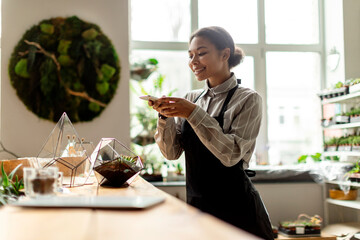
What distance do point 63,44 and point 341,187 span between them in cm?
302

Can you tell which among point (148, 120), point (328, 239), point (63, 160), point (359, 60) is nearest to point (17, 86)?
point (148, 120)

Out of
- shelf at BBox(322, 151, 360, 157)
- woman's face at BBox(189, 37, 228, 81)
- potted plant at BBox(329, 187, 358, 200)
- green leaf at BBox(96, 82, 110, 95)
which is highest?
green leaf at BBox(96, 82, 110, 95)

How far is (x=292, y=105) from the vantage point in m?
5.24

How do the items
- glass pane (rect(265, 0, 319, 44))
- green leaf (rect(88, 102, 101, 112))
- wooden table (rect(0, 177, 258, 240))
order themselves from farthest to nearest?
glass pane (rect(265, 0, 319, 44)) → green leaf (rect(88, 102, 101, 112)) → wooden table (rect(0, 177, 258, 240))

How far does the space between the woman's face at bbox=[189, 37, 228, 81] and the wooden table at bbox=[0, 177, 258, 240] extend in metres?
1.23

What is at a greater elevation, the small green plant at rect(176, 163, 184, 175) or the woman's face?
the woman's face

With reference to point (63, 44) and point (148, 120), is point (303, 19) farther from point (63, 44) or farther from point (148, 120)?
point (63, 44)

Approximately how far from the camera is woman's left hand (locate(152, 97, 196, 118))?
1885 millimetres

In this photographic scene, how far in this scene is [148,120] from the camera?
181 inches

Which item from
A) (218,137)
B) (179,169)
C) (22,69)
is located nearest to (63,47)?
(22,69)

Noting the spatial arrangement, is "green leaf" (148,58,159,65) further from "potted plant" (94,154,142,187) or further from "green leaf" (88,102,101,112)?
"potted plant" (94,154,142,187)

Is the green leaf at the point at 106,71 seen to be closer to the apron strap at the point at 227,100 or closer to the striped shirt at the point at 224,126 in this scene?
the striped shirt at the point at 224,126

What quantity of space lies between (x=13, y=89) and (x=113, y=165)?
2680mm

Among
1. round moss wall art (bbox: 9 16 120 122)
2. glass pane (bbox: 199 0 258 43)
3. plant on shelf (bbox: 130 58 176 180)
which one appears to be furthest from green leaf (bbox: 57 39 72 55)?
glass pane (bbox: 199 0 258 43)
